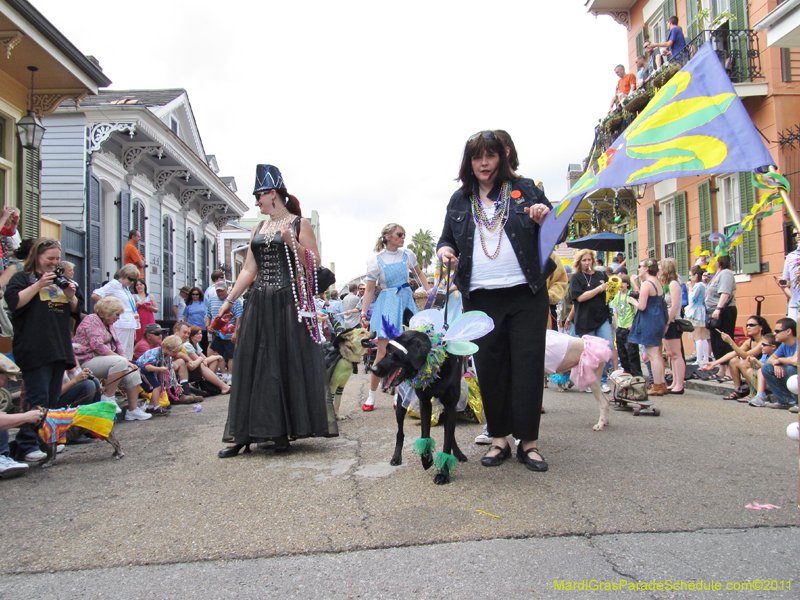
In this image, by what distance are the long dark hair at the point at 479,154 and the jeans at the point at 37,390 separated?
3655 millimetres

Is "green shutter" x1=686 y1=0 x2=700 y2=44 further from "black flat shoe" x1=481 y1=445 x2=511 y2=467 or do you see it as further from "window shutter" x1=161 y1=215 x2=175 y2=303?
"window shutter" x1=161 y1=215 x2=175 y2=303

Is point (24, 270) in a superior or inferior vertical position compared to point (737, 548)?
superior

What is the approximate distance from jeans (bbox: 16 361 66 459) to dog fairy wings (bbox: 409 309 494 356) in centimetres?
320

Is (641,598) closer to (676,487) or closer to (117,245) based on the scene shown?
(676,487)

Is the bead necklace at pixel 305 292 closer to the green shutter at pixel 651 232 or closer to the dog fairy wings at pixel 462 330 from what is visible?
the dog fairy wings at pixel 462 330

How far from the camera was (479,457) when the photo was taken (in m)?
4.16

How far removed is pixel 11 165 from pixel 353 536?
8.87 meters

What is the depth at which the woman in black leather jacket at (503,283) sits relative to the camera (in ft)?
12.5

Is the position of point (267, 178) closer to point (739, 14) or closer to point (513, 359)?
point (513, 359)

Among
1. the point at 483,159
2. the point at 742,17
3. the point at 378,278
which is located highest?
the point at 742,17

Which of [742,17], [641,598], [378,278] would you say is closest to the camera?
[641,598]

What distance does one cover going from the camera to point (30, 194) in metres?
9.23

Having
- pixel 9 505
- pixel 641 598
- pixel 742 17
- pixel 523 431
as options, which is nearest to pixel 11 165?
pixel 9 505

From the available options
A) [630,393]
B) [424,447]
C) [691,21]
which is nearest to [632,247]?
[691,21]
